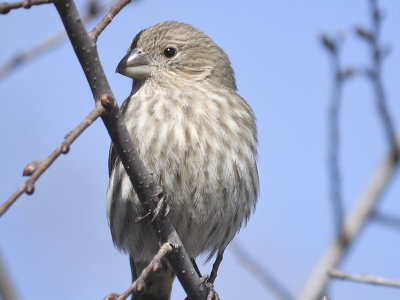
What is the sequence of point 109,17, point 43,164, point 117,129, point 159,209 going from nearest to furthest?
point 43,164 < point 109,17 < point 117,129 < point 159,209

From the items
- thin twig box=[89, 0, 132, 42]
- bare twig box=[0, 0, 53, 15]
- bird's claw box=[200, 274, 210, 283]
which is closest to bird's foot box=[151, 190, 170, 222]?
bird's claw box=[200, 274, 210, 283]

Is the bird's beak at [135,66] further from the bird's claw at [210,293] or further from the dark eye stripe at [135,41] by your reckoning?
the bird's claw at [210,293]

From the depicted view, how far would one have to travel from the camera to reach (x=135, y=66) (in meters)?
5.62

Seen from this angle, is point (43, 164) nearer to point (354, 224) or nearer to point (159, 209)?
point (159, 209)

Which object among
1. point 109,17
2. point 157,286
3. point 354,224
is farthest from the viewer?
point 157,286

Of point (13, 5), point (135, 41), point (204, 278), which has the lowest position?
point (204, 278)

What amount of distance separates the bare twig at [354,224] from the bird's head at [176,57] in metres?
1.98

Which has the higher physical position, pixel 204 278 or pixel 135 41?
pixel 135 41

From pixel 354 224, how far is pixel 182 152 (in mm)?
1293

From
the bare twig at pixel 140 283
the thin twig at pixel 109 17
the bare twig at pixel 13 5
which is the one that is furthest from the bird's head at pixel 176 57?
the bare twig at pixel 13 5

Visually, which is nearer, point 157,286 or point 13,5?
point 13,5

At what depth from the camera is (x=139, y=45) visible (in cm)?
585

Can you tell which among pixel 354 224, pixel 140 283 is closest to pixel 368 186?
pixel 354 224

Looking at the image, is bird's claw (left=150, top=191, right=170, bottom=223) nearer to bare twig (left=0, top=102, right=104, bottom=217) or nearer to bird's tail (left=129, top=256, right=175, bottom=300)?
bare twig (left=0, top=102, right=104, bottom=217)
